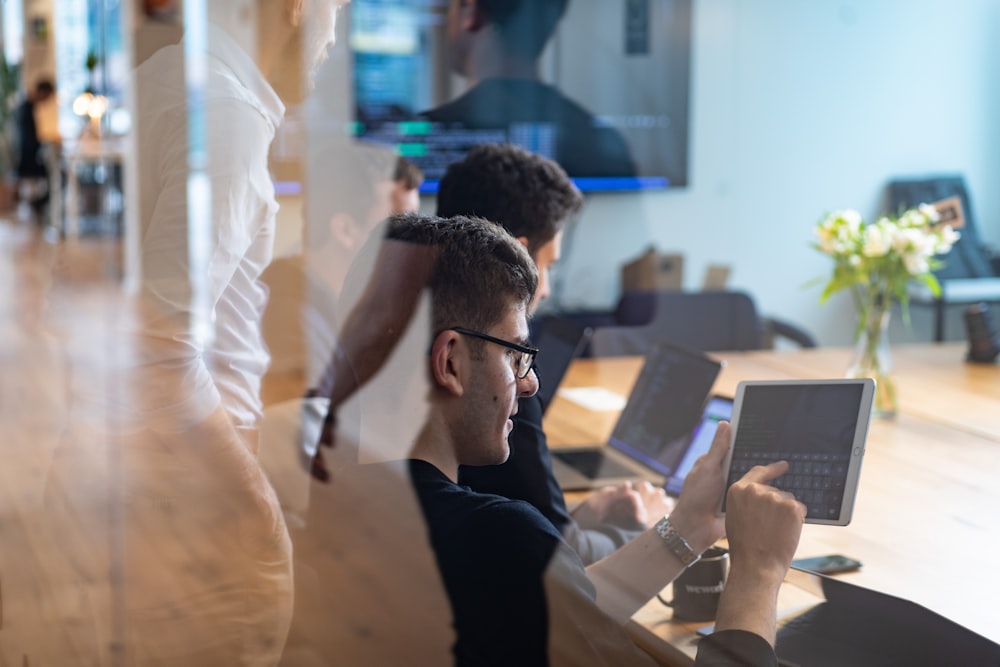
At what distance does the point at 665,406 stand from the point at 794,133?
3411 millimetres

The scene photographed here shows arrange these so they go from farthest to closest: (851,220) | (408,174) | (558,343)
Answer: (851,220) < (558,343) < (408,174)

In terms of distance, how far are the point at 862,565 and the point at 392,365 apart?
2.53ft

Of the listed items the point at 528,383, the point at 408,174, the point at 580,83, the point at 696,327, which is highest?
the point at 580,83

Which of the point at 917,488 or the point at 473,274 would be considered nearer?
the point at 473,274

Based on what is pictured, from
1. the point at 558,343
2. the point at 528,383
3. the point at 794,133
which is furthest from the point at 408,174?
the point at 794,133

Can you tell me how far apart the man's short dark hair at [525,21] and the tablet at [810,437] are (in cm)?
200

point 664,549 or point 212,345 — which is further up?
point 212,345

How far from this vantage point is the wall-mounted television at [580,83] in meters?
4.37

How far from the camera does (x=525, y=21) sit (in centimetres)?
414

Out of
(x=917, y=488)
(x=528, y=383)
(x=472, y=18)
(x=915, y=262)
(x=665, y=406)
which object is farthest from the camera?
(x=472, y=18)

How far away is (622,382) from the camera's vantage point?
2.97m

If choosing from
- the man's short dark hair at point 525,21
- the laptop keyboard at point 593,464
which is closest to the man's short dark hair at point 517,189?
the laptop keyboard at point 593,464

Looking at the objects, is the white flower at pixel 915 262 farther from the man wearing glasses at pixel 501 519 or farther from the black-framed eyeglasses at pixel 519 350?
the black-framed eyeglasses at pixel 519 350

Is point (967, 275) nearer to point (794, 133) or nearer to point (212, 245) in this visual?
point (794, 133)
